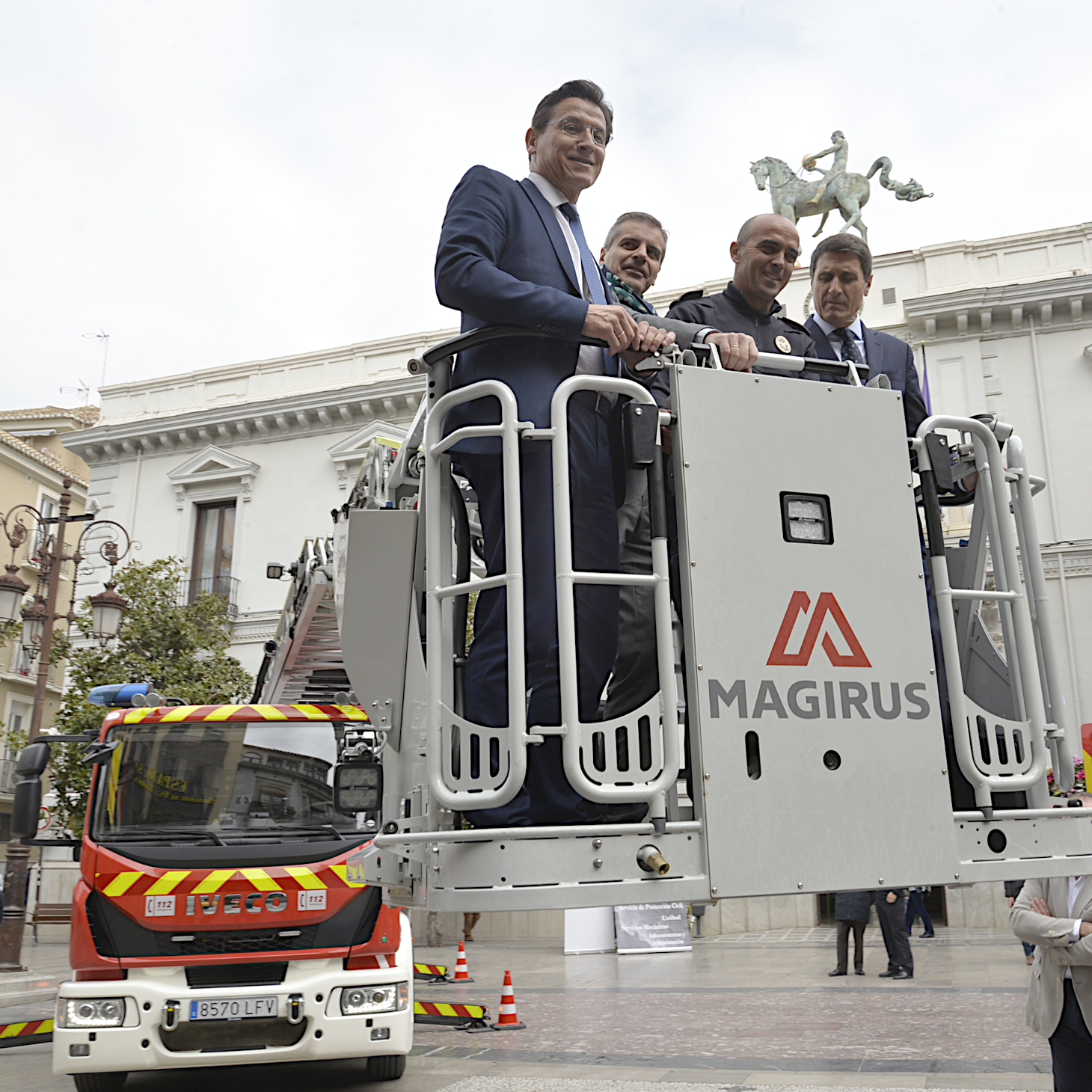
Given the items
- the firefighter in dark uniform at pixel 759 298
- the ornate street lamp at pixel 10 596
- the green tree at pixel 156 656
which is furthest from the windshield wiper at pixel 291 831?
the green tree at pixel 156 656

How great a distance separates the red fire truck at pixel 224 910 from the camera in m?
6.50

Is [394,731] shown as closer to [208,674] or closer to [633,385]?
[633,385]

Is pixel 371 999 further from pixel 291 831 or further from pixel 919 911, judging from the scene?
pixel 919 911

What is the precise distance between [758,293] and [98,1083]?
653 centimetres

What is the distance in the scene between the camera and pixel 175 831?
23.5 feet

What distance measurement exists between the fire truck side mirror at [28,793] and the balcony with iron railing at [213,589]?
22.3 metres

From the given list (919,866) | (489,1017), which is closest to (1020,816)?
(919,866)

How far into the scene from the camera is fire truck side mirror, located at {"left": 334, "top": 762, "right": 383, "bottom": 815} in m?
5.62

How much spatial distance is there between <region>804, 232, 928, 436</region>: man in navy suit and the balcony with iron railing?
2665cm

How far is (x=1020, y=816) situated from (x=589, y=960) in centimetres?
1486

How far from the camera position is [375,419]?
29.4 m

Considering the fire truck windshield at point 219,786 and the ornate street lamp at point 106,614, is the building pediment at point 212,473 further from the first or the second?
the fire truck windshield at point 219,786

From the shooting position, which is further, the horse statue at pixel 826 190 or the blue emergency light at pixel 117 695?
the horse statue at pixel 826 190

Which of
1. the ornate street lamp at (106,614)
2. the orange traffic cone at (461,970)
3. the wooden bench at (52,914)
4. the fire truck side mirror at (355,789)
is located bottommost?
the orange traffic cone at (461,970)
